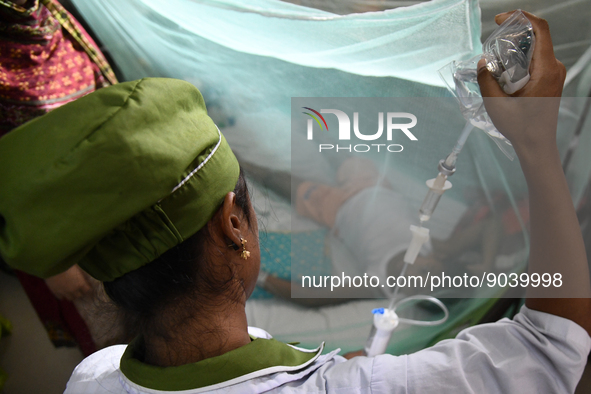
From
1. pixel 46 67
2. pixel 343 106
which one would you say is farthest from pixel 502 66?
pixel 46 67

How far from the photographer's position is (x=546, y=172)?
60cm

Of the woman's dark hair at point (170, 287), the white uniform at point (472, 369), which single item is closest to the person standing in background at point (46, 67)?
the woman's dark hair at point (170, 287)

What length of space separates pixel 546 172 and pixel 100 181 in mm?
621

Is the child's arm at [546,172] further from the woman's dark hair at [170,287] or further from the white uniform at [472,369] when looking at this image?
the woman's dark hair at [170,287]

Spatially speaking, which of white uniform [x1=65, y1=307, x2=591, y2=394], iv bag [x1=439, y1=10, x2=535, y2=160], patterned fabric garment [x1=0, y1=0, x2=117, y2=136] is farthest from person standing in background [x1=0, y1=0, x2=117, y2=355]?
iv bag [x1=439, y1=10, x2=535, y2=160]

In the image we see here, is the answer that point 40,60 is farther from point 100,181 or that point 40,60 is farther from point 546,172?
point 546,172

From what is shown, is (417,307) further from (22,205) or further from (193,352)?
(22,205)

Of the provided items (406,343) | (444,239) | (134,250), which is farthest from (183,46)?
(406,343)

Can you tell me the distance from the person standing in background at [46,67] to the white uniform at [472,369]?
24.1 inches

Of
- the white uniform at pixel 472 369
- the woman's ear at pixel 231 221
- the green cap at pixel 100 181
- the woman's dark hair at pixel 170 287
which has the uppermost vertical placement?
the green cap at pixel 100 181

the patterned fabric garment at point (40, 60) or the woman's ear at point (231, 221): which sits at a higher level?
the patterned fabric garment at point (40, 60)

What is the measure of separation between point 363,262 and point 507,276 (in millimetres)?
377

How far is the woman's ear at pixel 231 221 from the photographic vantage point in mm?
573

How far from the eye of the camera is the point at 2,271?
1444mm
